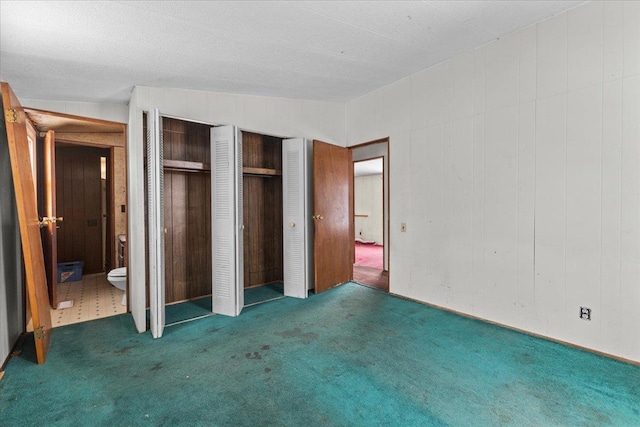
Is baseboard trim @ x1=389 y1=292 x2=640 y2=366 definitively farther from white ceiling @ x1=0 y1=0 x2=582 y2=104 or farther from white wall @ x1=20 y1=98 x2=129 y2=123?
white wall @ x1=20 y1=98 x2=129 y2=123

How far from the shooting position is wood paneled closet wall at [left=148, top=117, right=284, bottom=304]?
3.56 metres

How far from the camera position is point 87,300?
3809 mm

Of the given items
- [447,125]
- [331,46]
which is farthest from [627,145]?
[331,46]

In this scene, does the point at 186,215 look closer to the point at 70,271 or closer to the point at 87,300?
the point at 87,300

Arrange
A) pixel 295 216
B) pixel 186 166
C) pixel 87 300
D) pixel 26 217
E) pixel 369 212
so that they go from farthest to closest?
pixel 369 212, pixel 295 216, pixel 87 300, pixel 186 166, pixel 26 217

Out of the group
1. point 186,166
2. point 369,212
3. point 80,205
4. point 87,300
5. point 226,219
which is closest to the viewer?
point 226,219

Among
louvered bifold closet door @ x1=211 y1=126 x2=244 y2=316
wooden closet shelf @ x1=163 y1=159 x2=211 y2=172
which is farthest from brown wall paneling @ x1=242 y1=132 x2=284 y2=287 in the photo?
louvered bifold closet door @ x1=211 y1=126 x2=244 y2=316

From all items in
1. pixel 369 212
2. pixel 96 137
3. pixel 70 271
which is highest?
pixel 96 137

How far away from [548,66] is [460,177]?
3.83ft

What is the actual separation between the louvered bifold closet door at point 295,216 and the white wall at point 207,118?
0.33 m

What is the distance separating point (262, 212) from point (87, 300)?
2412 millimetres

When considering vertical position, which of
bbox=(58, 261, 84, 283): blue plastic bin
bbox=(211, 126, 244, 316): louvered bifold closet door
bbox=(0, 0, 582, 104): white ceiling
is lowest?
bbox=(58, 261, 84, 283): blue plastic bin

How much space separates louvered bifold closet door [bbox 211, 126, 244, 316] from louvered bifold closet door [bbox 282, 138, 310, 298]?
0.78 m

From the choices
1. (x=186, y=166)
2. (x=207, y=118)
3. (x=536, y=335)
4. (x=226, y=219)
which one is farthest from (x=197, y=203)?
(x=536, y=335)
